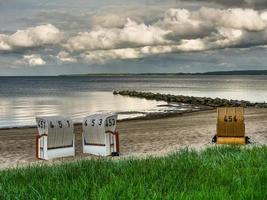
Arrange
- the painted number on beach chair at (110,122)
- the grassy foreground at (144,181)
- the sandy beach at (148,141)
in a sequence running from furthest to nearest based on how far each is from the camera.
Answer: the sandy beach at (148,141), the painted number on beach chair at (110,122), the grassy foreground at (144,181)

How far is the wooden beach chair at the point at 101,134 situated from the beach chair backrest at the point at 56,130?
2.23 ft

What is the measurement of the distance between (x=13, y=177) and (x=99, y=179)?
1.55 meters

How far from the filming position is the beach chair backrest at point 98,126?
16.6 m

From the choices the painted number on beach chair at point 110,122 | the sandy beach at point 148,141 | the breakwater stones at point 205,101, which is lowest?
the sandy beach at point 148,141

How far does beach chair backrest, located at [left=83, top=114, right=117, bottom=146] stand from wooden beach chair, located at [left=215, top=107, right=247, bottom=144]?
15.2ft

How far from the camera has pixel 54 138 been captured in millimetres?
16672

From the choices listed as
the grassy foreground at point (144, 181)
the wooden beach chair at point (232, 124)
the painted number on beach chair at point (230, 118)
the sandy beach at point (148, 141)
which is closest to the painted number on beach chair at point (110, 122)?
the sandy beach at point (148, 141)

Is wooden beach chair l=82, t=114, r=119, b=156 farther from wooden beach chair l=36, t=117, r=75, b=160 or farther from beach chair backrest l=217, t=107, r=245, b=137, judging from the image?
beach chair backrest l=217, t=107, r=245, b=137

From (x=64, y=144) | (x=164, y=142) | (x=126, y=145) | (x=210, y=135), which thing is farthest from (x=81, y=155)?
(x=210, y=135)

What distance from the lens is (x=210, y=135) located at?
24.3 meters

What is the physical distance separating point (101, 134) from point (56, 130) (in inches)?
64.5

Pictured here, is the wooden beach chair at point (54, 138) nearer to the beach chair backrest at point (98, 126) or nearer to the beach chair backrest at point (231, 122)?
the beach chair backrest at point (98, 126)

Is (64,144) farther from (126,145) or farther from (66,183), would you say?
(66,183)

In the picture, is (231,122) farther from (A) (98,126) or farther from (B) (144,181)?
(B) (144,181)
